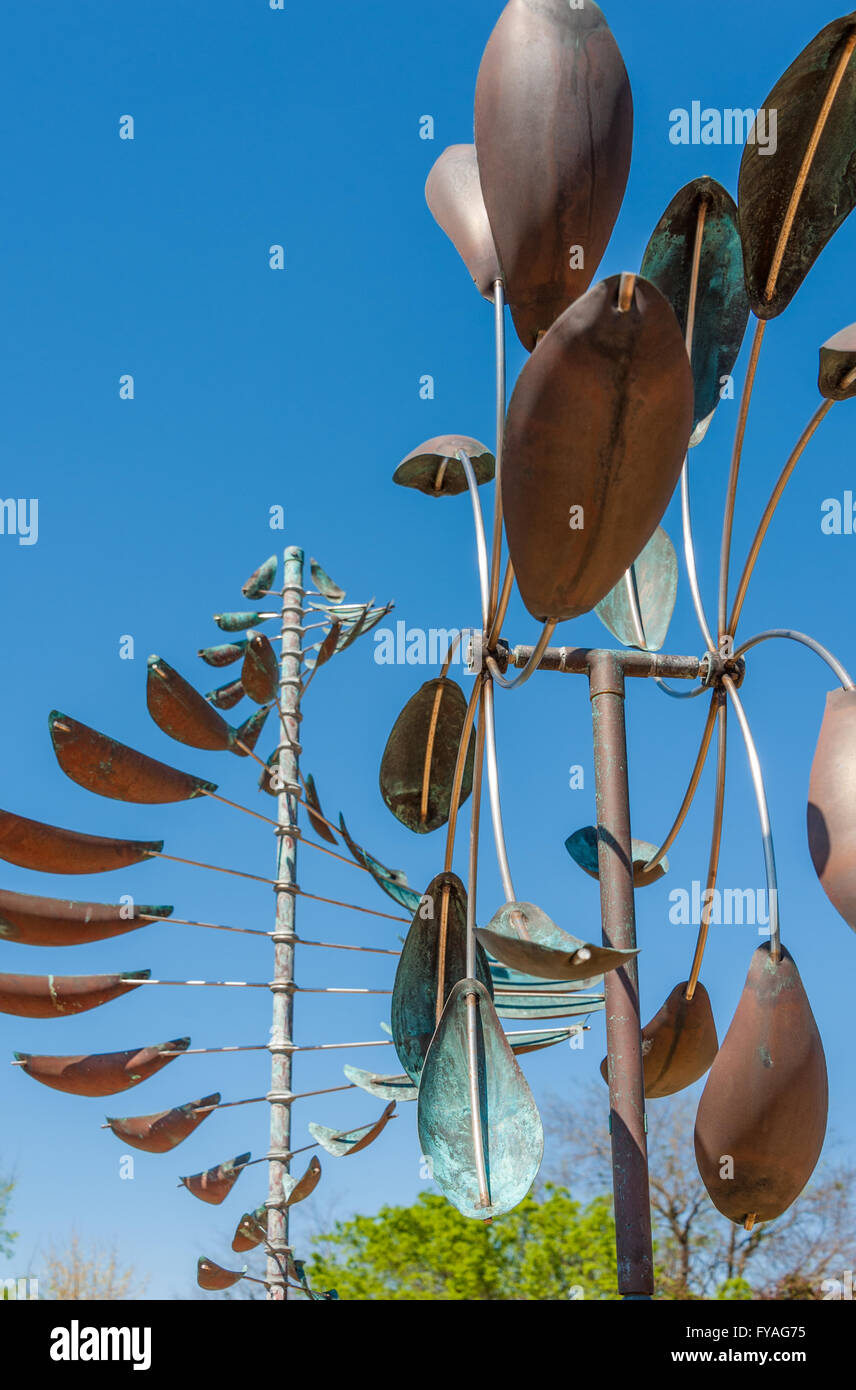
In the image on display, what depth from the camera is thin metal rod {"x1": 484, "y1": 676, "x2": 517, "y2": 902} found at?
7.58 ft

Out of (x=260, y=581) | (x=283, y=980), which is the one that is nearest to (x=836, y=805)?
(x=283, y=980)

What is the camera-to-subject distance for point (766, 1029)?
198 centimetres

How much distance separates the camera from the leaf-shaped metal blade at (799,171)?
205 centimetres

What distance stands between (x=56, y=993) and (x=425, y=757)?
2744 millimetres

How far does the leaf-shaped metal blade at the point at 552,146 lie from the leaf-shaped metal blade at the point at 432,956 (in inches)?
41.6

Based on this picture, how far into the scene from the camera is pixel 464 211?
2.58 metres

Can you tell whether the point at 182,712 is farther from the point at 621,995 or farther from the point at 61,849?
the point at 621,995

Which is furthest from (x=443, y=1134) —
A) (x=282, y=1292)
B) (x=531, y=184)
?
(x=282, y=1292)

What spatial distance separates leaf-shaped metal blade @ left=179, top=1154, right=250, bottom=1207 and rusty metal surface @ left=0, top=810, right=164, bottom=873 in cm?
163

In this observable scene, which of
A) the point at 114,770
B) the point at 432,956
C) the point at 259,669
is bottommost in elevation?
the point at 432,956

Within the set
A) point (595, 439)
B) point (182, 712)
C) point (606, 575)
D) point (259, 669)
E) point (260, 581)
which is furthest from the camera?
point (260, 581)

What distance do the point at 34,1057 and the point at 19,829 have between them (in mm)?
1231

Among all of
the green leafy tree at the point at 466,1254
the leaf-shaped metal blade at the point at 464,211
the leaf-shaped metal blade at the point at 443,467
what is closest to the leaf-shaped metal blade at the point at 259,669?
the leaf-shaped metal blade at the point at 443,467

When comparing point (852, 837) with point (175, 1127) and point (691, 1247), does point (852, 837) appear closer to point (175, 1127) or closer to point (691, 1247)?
Answer: point (175, 1127)
